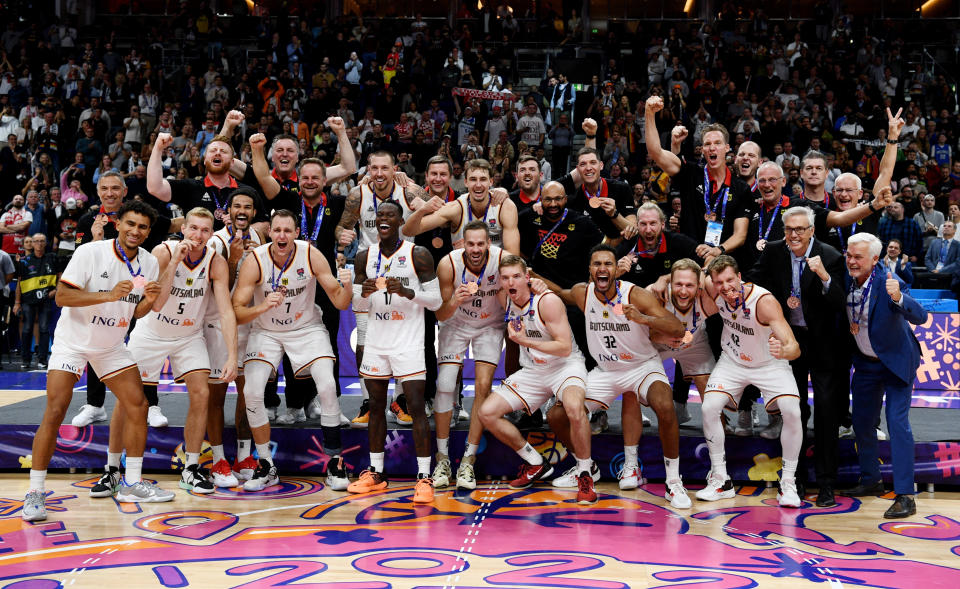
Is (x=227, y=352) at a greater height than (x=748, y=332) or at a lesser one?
lesser

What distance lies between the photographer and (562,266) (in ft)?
22.8

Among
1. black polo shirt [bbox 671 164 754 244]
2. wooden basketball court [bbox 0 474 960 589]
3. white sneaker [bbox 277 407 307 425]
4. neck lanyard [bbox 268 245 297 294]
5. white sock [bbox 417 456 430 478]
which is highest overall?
black polo shirt [bbox 671 164 754 244]

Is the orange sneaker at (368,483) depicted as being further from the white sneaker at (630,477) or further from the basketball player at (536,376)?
the white sneaker at (630,477)

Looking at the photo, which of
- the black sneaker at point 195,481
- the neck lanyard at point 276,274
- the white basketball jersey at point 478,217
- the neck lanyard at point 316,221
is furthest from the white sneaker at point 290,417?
the white basketball jersey at point 478,217

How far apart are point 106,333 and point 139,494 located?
1192 millimetres

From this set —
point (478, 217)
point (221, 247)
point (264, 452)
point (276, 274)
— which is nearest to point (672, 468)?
point (478, 217)

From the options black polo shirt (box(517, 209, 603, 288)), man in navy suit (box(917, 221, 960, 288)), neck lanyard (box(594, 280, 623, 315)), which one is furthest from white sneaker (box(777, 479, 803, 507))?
man in navy suit (box(917, 221, 960, 288))

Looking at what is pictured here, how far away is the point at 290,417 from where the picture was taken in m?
7.16

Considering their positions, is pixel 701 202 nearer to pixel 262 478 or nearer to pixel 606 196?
pixel 606 196

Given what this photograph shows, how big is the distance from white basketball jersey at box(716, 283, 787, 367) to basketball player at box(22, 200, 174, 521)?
13.3ft

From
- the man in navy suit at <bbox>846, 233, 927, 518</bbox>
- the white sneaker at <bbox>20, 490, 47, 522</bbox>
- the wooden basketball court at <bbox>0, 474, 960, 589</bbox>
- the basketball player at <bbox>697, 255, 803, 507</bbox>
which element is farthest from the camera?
the basketball player at <bbox>697, 255, 803, 507</bbox>

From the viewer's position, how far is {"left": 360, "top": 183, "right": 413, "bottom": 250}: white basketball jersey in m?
7.02

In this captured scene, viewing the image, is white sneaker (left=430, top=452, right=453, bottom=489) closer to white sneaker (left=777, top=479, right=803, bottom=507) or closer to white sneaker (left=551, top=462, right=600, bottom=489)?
white sneaker (left=551, top=462, right=600, bottom=489)

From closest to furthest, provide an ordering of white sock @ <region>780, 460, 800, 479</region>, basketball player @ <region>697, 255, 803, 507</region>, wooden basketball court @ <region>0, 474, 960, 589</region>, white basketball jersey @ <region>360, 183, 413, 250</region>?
wooden basketball court @ <region>0, 474, 960, 589</region> < basketball player @ <region>697, 255, 803, 507</region> < white sock @ <region>780, 460, 800, 479</region> < white basketball jersey @ <region>360, 183, 413, 250</region>
